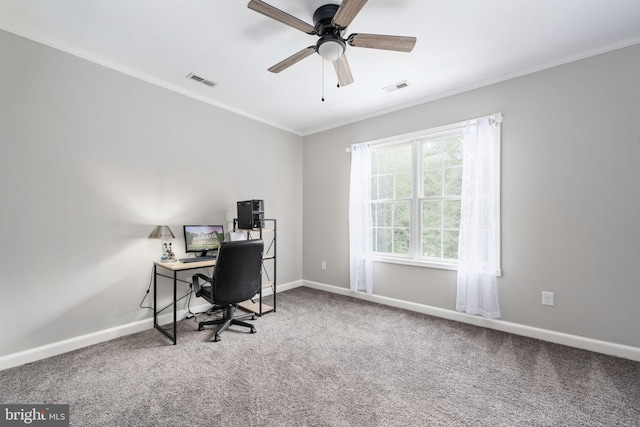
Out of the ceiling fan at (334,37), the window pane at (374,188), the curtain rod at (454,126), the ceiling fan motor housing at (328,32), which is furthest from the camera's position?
the window pane at (374,188)

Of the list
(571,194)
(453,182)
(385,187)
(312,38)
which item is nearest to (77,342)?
(312,38)

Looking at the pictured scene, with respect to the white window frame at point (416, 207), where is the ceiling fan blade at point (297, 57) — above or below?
above

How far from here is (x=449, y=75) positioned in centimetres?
290

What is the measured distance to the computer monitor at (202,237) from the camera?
3158 millimetres

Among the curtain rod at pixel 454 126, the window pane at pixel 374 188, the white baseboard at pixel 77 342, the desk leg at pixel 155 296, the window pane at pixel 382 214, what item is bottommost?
the white baseboard at pixel 77 342

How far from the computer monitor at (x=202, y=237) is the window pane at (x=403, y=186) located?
7.95ft

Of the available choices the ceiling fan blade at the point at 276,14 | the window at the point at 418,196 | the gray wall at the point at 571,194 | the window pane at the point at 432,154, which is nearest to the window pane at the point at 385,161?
the window at the point at 418,196

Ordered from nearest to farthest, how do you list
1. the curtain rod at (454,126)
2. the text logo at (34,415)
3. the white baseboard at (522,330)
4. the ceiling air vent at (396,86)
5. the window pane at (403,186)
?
the text logo at (34,415) → the white baseboard at (522,330) → the curtain rod at (454,126) → the ceiling air vent at (396,86) → the window pane at (403,186)

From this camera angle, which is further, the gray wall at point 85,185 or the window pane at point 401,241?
the window pane at point 401,241

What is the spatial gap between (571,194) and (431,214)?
1327 millimetres

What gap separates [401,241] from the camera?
372cm

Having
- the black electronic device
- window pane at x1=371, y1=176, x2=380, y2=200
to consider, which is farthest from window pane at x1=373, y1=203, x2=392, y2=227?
the black electronic device

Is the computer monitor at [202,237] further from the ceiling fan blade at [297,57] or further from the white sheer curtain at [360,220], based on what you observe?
the ceiling fan blade at [297,57]

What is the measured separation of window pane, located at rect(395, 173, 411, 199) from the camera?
3654mm
